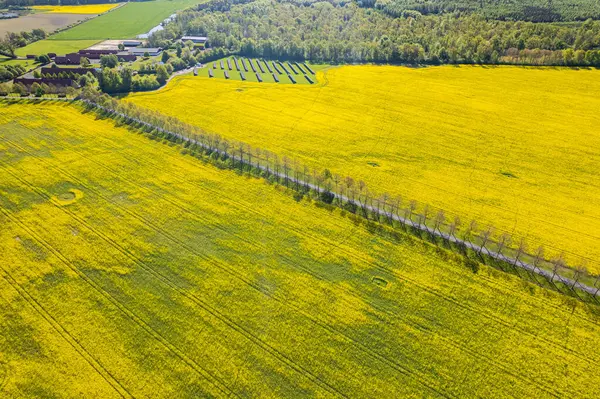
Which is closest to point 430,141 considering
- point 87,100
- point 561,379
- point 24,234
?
point 561,379

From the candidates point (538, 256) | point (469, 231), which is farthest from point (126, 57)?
point (538, 256)

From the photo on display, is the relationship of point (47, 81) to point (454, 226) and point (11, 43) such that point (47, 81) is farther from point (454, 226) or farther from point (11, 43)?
point (454, 226)

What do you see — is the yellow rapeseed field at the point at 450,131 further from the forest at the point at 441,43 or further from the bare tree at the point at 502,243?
the forest at the point at 441,43

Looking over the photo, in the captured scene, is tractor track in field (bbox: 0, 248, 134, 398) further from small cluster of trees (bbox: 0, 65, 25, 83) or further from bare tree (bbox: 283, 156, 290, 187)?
small cluster of trees (bbox: 0, 65, 25, 83)

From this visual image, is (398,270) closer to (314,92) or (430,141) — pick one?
(430,141)

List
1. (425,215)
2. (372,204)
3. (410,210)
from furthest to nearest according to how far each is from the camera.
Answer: (372,204) → (410,210) → (425,215)
